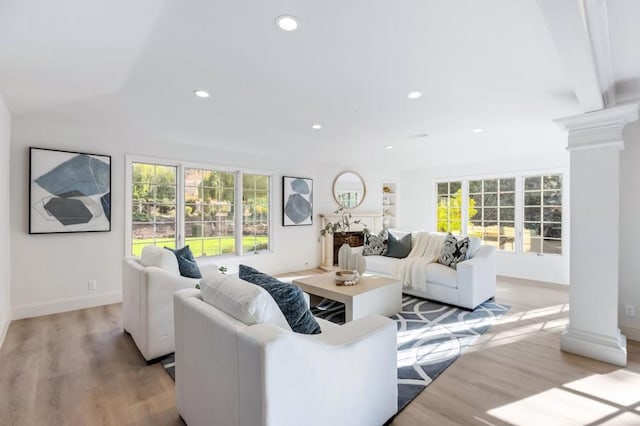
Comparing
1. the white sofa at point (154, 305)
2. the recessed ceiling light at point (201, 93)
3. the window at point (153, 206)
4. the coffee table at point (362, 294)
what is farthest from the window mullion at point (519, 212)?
the window at point (153, 206)

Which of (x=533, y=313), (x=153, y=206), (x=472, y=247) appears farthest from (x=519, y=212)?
(x=153, y=206)

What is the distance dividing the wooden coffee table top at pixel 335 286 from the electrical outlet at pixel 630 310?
227cm

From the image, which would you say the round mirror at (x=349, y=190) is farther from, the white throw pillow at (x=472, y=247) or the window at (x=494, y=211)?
the white throw pillow at (x=472, y=247)

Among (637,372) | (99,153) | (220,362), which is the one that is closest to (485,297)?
(637,372)

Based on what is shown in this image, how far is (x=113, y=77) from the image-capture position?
8.40 feet

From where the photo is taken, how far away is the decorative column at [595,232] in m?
2.54

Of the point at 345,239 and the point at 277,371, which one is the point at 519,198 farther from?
the point at 277,371

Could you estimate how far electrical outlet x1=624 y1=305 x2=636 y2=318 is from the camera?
9.98 feet

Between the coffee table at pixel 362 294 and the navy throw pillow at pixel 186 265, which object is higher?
the navy throw pillow at pixel 186 265

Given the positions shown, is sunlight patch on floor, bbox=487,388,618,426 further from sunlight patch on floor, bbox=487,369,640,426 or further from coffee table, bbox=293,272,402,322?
coffee table, bbox=293,272,402,322

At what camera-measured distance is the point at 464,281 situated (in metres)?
3.78

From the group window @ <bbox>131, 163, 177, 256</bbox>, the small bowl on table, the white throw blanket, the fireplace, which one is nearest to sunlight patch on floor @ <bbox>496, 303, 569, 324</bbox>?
the white throw blanket

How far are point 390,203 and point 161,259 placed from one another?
19.5 ft

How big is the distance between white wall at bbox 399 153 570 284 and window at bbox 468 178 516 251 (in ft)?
0.64
